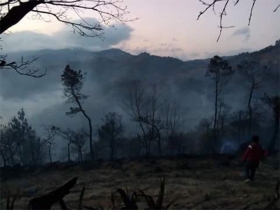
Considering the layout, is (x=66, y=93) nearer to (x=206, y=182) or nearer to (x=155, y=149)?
(x=206, y=182)

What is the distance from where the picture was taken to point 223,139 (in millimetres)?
56719

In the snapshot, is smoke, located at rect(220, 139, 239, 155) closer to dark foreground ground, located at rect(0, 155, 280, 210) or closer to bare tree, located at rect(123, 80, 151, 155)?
bare tree, located at rect(123, 80, 151, 155)

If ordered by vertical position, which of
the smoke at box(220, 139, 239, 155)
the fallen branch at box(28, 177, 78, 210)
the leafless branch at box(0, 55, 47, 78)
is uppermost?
the leafless branch at box(0, 55, 47, 78)

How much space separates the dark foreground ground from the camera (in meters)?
12.7

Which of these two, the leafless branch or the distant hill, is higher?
the distant hill

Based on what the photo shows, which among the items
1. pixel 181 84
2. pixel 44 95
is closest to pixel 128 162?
pixel 181 84

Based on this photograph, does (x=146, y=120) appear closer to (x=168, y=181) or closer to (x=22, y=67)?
(x=168, y=181)

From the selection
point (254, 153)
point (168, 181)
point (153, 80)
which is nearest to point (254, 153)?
point (254, 153)

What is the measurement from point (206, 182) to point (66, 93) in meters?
22.6

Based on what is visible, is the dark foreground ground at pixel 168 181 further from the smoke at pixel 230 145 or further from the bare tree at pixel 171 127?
the bare tree at pixel 171 127

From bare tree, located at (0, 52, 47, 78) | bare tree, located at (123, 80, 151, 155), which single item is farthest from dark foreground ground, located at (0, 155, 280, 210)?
bare tree, located at (123, 80, 151, 155)

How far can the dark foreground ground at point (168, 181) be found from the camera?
1272cm

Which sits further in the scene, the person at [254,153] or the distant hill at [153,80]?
the distant hill at [153,80]

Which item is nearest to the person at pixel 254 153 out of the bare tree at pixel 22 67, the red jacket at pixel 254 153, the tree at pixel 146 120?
the red jacket at pixel 254 153
